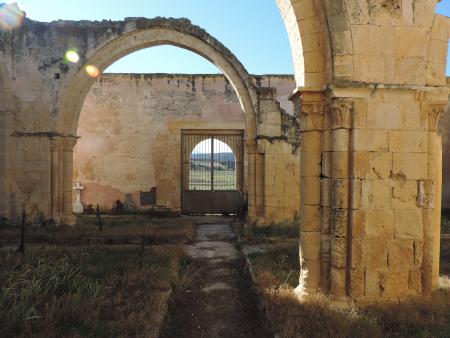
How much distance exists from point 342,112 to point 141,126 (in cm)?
923

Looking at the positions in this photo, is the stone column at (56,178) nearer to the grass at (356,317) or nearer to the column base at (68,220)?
the column base at (68,220)

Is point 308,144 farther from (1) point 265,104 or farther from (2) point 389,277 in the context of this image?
(1) point 265,104

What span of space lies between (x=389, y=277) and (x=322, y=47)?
239cm

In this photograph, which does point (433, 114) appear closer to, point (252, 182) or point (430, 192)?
point (430, 192)

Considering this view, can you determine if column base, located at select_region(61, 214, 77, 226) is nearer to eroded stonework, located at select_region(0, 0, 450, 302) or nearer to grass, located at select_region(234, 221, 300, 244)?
grass, located at select_region(234, 221, 300, 244)

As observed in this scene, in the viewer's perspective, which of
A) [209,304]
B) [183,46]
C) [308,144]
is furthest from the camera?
[183,46]

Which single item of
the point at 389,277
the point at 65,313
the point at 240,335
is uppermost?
the point at 389,277

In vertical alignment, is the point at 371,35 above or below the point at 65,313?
above

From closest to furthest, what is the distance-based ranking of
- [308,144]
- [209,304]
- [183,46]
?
[308,144] → [209,304] → [183,46]

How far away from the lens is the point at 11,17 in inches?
310

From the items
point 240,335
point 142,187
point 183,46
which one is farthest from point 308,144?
point 142,187

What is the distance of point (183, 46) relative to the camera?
8.41m

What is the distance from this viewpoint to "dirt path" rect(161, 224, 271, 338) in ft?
11.7

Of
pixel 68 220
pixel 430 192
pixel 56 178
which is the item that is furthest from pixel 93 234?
pixel 430 192
